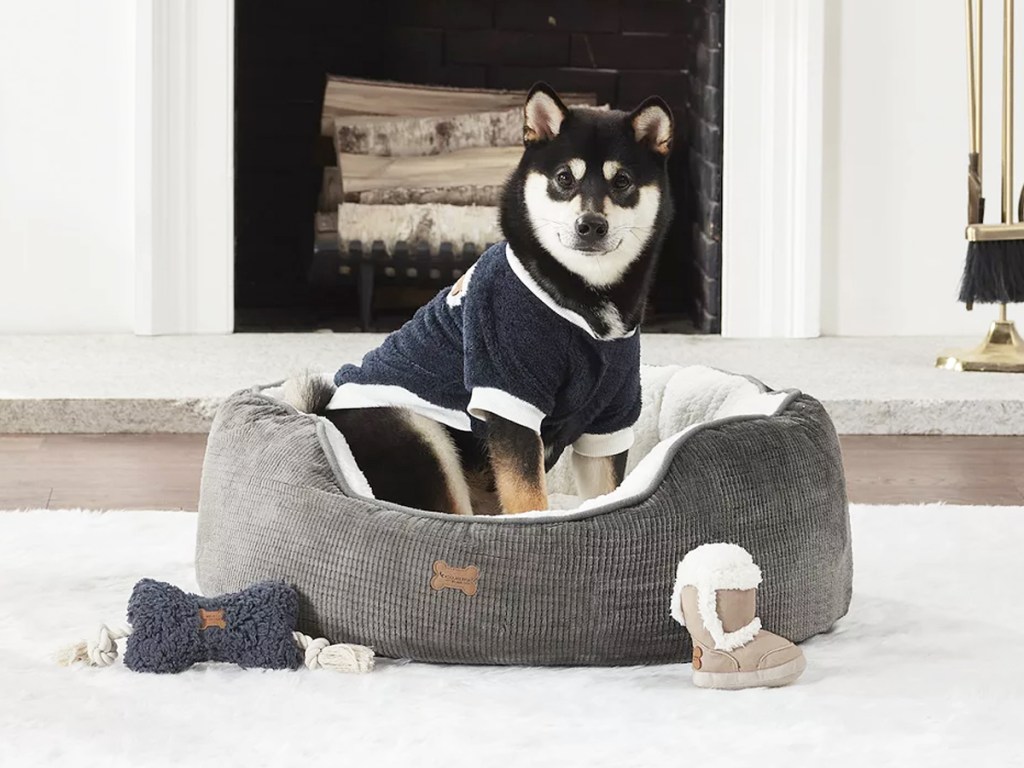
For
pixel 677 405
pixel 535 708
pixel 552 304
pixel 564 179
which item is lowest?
pixel 535 708

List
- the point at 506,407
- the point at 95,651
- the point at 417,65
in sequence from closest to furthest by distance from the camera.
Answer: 1. the point at 95,651
2. the point at 506,407
3. the point at 417,65

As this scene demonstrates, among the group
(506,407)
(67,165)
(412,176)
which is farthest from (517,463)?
(67,165)

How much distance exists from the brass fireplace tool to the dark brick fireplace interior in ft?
2.18

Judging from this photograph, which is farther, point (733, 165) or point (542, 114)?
point (733, 165)

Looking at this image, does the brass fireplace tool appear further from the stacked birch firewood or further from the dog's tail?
the dog's tail

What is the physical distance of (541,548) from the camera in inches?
61.1

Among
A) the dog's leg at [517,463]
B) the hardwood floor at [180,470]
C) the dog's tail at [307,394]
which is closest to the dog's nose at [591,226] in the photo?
the dog's leg at [517,463]

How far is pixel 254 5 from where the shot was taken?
12.8ft

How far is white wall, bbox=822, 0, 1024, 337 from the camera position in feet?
12.0

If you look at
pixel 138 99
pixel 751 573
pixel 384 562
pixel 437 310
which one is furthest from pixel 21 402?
A: pixel 751 573

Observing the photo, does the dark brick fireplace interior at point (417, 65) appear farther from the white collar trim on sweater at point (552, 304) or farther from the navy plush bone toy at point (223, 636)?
the navy plush bone toy at point (223, 636)

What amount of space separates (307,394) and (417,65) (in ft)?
7.13

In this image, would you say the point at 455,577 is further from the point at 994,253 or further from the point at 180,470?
the point at 994,253

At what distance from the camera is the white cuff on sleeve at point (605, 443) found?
193cm
